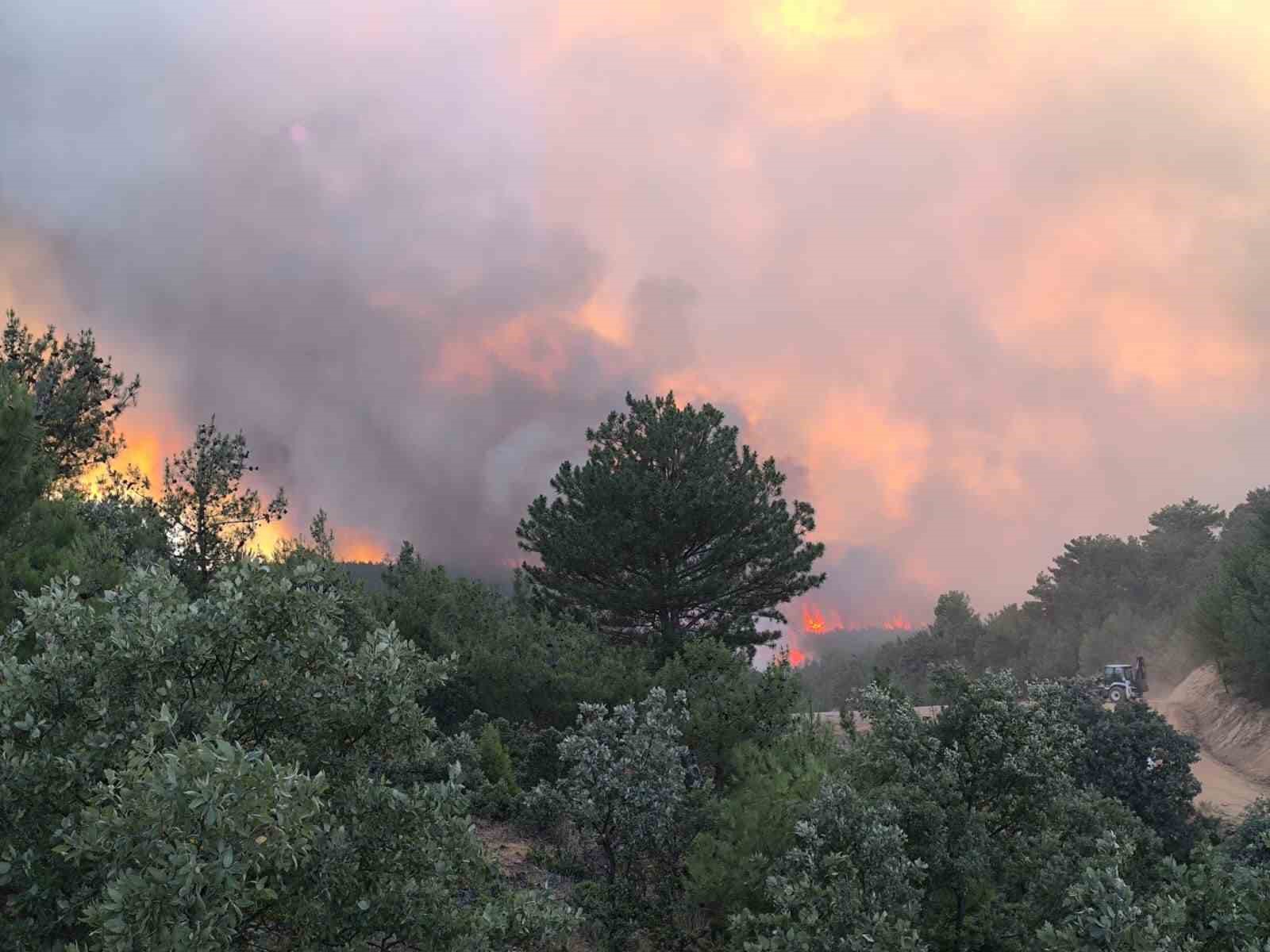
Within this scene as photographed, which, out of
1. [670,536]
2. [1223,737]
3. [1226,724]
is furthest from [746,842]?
[1226,724]

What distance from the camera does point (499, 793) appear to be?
19625 millimetres

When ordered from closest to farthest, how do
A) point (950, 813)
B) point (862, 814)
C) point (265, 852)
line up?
point (265, 852)
point (862, 814)
point (950, 813)

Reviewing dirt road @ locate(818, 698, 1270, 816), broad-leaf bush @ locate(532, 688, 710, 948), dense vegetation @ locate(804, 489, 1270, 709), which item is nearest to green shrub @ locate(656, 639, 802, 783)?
broad-leaf bush @ locate(532, 688, 710, 948)

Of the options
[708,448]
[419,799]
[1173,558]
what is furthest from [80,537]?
[1173,558]

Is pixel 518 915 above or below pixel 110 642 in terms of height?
below

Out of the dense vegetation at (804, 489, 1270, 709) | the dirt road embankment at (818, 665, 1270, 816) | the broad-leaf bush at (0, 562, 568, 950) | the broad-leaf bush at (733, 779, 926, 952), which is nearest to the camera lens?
the broad-leaf bush at (0, 562, 568, 950)

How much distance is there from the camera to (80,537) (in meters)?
17.4

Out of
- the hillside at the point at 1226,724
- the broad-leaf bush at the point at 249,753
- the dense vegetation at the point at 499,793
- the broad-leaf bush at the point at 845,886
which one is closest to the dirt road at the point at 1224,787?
the hillside at the point at 1226,724

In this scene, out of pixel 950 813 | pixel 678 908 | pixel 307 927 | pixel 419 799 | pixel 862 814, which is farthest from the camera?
pixel 678 908

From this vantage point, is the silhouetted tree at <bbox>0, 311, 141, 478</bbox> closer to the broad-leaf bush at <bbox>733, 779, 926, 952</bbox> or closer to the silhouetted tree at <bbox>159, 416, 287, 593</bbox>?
the silhouetted tree at <bbox>159, 416, 287, 593</bbox>

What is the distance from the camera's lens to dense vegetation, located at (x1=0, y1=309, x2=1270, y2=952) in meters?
6.52

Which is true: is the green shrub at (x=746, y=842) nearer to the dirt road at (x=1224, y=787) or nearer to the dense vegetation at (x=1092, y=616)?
the dirt road at (x=1224, y=787)

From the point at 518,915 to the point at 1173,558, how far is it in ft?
307

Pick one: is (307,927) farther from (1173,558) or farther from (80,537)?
(1173,558)
